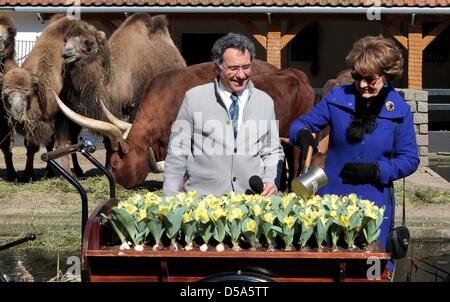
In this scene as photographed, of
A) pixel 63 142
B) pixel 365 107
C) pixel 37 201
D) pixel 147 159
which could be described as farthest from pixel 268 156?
pixel 63 142

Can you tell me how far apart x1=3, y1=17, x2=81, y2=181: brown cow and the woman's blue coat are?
26.2 feet

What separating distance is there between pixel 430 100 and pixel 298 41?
3627 millimetres

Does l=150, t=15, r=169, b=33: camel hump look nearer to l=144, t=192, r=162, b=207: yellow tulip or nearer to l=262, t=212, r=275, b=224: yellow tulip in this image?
l=144, t=192, r=162, b=207: yellow tulip

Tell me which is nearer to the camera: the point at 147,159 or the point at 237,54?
the point at 237,54

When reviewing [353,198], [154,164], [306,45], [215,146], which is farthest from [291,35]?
[353,198]

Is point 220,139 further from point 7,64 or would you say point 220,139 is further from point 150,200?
point 7,64

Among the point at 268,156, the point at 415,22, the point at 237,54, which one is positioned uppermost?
the point at 415,22

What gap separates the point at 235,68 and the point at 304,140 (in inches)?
20.8

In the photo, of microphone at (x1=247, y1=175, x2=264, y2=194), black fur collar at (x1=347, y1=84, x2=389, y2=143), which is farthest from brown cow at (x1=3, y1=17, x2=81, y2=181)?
black fur collar at (x1=347, y1=84, x2=389, y2=143)

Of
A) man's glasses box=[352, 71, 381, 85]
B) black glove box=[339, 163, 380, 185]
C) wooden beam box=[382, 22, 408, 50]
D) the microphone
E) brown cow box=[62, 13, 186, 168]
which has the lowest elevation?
the microphone

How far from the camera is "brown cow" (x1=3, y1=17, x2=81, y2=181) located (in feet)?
42.5

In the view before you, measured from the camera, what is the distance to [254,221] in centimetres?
455
